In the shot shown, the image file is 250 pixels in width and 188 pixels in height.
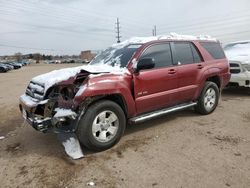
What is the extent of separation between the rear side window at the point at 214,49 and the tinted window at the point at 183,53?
0.61m

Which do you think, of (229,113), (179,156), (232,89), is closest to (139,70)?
(179,156)

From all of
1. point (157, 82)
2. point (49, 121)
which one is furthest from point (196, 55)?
point (49, 121)

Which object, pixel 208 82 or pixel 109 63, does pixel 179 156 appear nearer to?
pixel 109 63

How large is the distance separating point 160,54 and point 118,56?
0.84 metres

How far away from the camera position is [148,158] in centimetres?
396

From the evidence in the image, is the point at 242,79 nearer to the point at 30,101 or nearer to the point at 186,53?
the point at 186,53

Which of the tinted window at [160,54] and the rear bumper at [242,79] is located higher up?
the tinted window at [160,54]

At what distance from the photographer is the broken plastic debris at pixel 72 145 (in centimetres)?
403

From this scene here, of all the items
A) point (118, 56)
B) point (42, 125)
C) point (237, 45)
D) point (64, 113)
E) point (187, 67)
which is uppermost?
point (237, 45)

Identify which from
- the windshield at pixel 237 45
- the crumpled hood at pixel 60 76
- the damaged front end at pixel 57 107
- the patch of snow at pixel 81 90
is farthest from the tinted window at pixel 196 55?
the windshield at pixel 237 45

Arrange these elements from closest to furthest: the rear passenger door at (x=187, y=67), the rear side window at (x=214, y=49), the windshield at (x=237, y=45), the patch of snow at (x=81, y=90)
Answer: the patch of snow at (x=81, y=90)
the rear passenger door at (x=187, y=67)
the rear side window at (x=214, y=49)
the windshield at (x=237, y=45)

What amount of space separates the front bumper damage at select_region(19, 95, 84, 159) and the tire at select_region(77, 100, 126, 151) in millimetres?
131

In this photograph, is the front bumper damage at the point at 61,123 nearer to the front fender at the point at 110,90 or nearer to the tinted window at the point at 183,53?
the front fender at the point at 110,90

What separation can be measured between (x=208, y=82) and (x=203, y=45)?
0.88 metres
